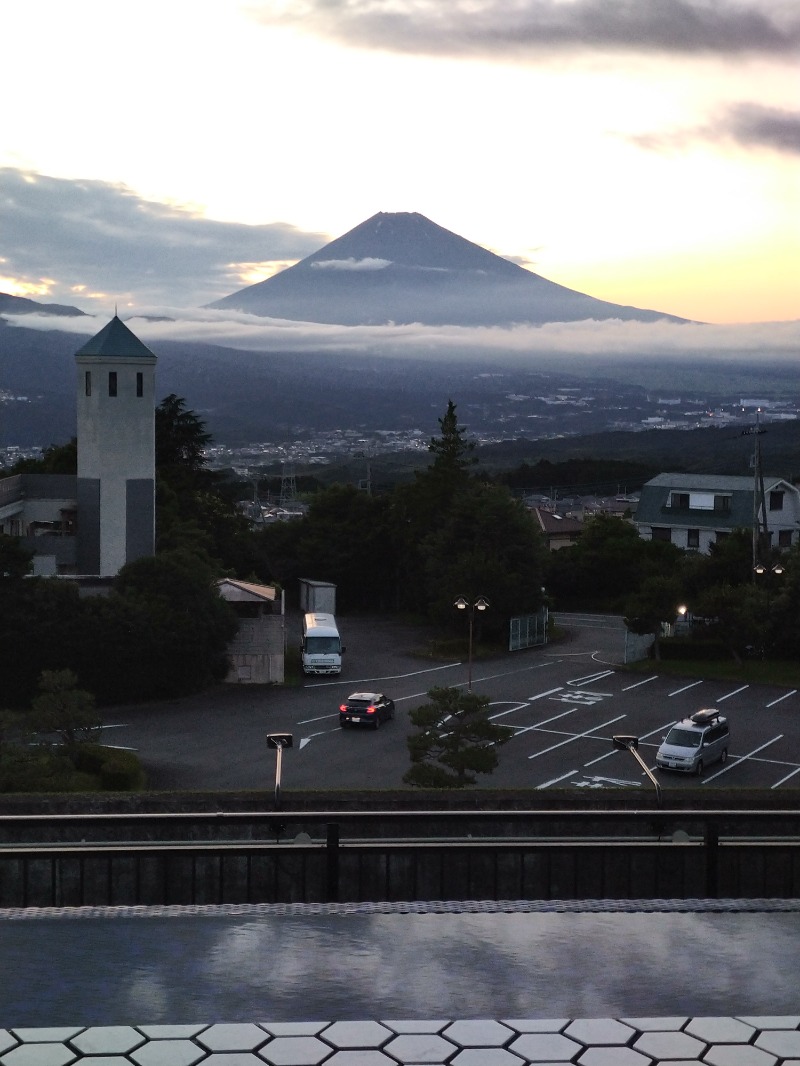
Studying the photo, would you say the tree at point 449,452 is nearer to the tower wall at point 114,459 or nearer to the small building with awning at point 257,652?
the tower wall at point 114,459

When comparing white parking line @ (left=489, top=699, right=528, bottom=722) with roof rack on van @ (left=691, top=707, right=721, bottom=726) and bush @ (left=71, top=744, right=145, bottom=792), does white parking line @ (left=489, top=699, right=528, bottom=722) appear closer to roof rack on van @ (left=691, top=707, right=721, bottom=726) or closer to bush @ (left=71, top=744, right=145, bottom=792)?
roof rack on van @ (left=691, top=707, right=721, bottom=726)

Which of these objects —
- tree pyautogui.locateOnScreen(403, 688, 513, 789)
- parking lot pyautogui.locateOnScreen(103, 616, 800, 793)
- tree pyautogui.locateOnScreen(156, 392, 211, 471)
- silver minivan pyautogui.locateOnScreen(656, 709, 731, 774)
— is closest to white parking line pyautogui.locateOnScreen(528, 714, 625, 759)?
parking lot pyautogui.locateOnScreen(103, 616, 800, 793)

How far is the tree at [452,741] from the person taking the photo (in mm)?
14383

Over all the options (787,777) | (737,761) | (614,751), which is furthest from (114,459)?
(787,777)

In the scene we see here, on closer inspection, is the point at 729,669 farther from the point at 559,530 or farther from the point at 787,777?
the point at 559,530

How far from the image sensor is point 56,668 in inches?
888

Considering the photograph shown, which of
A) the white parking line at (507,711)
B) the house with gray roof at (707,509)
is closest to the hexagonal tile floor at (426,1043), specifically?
the white parking line at (507,711)

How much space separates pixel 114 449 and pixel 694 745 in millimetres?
16156

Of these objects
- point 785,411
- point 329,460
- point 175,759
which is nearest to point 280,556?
point 175,759

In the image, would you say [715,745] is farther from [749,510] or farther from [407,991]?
[749,510]

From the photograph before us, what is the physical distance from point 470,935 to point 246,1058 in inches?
59.4

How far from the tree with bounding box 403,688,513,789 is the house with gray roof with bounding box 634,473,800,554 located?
1091 inches

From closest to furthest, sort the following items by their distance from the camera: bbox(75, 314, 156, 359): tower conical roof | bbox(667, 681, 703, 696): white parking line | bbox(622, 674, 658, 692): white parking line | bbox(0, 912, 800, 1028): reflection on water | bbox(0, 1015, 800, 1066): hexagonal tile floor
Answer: bbox(0, 1015, 800, 1066): hexagonal tile floor < bbox(0, 912, 800, 1028): reflection on water < bbox(667, 681, 703, 696): white parking line < bbox(622, 674, 658, 692): white parking line < bbox(75, 314, 156, 359): tower conical roof

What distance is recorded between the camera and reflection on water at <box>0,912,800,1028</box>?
4.58 meters
